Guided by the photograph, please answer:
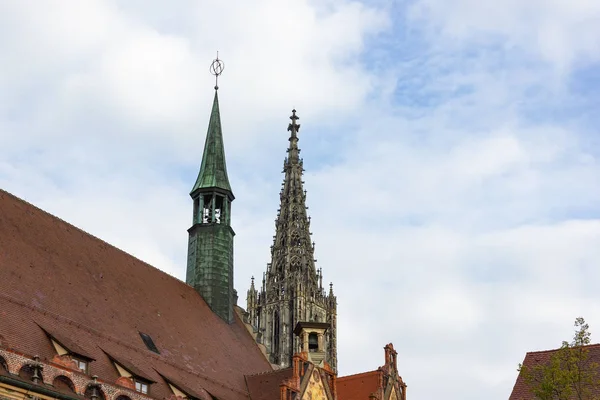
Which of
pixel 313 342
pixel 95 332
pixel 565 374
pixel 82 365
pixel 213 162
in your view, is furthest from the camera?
pixel 213 162

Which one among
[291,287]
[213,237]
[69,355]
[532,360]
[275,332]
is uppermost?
[291,287]

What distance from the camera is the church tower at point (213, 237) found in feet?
120

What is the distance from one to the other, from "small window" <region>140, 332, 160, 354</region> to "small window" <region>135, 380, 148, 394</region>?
9.64 feet

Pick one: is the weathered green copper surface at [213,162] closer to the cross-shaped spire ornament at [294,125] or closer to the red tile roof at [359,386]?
the red tile roof at [359,386]

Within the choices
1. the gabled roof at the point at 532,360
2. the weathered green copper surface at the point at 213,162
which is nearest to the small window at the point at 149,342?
the gabled roof at the point at 532,360

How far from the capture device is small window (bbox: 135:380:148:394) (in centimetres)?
2486

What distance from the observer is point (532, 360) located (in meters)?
28.3

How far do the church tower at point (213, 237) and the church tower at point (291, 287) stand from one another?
2630 centimetres

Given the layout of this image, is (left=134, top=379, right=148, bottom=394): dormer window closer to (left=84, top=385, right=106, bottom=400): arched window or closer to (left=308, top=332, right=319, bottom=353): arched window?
(left=84, top=385, right=106, bottom=400): arched window

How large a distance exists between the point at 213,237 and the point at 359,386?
27.9ft

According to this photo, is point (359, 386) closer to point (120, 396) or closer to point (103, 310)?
point (103, 310)

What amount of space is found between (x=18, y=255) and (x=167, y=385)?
530cm

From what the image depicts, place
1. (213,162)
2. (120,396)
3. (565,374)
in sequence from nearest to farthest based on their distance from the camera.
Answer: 1. (565,374)
2. (120,396)
3. (213,162)

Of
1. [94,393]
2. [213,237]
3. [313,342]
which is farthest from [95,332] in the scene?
[213,237]
